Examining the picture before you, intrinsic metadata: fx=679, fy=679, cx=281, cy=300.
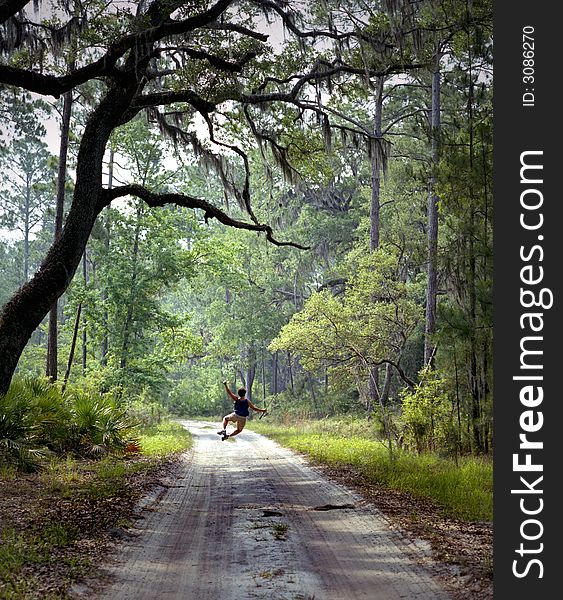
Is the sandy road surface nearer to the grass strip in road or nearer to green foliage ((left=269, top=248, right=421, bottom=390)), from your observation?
the grass strip in road

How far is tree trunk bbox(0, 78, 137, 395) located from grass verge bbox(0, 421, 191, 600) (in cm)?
211

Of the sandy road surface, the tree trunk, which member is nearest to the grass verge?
the sandy road surface

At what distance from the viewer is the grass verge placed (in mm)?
5339

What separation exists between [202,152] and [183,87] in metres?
2.29

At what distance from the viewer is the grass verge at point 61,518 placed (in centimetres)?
534

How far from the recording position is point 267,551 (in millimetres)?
6246

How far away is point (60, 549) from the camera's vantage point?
6254 millimetres

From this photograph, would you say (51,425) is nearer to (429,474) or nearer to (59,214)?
(429,474)

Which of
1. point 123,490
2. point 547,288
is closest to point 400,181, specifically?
point 123,490

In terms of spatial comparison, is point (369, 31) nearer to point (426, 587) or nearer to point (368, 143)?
point (368, 143)

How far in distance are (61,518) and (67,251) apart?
5591 millimetres

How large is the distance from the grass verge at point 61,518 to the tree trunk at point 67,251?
6.92 ft

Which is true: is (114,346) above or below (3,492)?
above

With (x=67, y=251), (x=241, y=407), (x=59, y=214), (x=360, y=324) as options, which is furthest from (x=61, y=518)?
(x=360, y=324)
